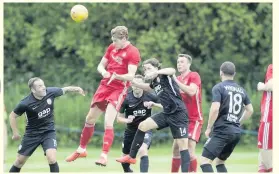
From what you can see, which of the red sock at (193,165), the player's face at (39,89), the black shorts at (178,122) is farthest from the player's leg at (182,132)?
the player's face at (39,89)

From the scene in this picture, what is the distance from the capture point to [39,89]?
14406mm

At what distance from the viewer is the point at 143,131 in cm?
1456

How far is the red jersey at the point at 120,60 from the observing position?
14.4 meters

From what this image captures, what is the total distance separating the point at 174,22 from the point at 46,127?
18.2m

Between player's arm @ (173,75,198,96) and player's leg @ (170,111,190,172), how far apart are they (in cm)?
44

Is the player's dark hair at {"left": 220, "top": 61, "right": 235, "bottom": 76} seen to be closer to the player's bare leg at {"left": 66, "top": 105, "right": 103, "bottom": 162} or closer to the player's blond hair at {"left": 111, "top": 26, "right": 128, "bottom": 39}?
the player's blond hair at {"left": 111, "top": 26, "right": 128, "bottom": 39}

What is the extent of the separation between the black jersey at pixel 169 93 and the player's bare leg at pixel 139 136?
0.38 m

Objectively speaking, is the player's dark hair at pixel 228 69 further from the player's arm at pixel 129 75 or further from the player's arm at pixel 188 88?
the player's arm at pixel 129 75

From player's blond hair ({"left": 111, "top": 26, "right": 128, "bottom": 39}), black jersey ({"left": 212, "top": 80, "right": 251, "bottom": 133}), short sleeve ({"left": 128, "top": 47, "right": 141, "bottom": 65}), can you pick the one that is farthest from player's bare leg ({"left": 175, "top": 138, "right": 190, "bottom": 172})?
player's blond hair ({"left": 111, "top": 26, "right": 128, "bottom": 39})

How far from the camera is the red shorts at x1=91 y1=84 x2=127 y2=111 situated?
14.5 metres

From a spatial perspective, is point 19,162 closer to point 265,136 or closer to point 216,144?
point 216,144

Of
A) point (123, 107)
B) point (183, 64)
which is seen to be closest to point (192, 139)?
point (183, 64)

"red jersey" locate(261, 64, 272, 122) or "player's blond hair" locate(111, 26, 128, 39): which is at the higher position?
"player's blond hair" locate(111, 26, 128, 39)

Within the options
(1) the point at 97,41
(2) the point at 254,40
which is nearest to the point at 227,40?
(2) the point at 254,40
